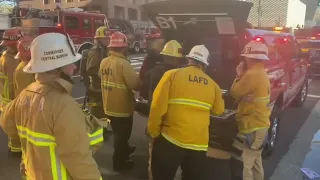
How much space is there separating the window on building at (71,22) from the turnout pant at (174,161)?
13235 mm

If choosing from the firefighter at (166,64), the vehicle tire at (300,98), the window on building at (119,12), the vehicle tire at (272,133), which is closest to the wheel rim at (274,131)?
the vehicle tire at (272,133)

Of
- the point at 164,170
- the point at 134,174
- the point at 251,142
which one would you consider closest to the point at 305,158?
the point at 251,142

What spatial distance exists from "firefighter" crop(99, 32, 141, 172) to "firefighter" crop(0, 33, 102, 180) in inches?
82.4

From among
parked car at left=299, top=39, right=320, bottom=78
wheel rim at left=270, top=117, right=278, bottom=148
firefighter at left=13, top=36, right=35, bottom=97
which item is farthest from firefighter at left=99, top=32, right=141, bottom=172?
parked car at left=299, top=39, right=320, bottom=78

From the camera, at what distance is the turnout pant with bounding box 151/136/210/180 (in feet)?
9.93

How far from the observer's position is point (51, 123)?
76.6 inches

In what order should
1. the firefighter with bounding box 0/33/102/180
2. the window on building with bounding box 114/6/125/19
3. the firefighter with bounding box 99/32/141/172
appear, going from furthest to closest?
the window on building with bounding box 114/6/125/19, the firefighter with bounding box 99/32/141/172, the firefighter with bounding box 0/33/102/180

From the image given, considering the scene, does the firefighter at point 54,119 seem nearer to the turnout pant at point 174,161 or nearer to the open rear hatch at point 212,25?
the turnout pant at point 174,161

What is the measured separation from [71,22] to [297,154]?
12.6m

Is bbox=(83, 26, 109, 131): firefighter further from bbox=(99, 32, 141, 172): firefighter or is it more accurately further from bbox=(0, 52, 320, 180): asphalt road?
bbox=(99, 32, 141, 172): firefighter

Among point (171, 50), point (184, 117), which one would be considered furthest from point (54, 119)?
point (171, 50)

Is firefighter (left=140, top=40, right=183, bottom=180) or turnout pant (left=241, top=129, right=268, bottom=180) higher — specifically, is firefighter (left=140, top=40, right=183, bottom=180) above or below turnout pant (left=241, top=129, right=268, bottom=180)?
above

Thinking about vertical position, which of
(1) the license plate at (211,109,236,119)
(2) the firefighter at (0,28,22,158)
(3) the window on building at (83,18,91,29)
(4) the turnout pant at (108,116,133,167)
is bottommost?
(4) the turnout pant at (108,116,133,167)

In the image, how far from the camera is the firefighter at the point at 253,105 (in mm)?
3742
